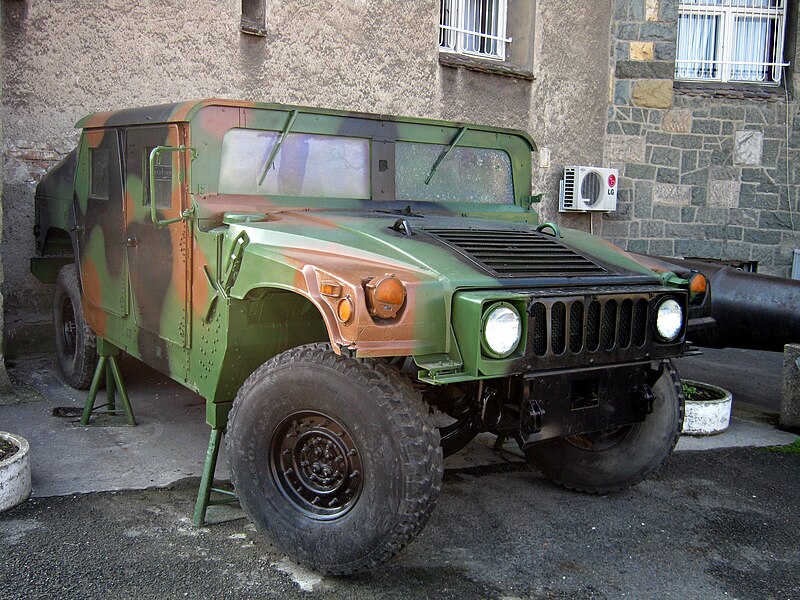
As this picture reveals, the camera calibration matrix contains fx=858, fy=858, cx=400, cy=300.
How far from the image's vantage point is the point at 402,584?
3213mm

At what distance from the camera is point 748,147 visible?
9.45 m

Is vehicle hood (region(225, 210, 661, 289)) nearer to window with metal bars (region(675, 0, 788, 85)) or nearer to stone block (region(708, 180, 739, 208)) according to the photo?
stone block (region(708, 180, 739, 208))

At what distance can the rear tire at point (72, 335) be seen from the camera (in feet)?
18.3

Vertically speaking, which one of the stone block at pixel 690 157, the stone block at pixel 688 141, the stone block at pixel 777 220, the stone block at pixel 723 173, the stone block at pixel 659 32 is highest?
the stone block at pixel 659 32

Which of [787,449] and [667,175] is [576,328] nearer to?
[787,449]

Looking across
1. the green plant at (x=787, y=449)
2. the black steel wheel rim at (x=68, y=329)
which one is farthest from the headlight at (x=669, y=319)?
the black steel wheel rim at (x=68, y=329)

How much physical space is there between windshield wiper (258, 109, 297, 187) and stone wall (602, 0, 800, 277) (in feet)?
20.1

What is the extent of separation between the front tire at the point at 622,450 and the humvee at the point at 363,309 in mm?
10

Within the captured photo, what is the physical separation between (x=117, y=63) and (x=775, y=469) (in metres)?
5.44

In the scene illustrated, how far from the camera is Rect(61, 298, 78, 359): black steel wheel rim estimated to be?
19.4ft

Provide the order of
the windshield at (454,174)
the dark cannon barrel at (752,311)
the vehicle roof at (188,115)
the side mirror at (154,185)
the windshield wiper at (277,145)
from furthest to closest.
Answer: the dark cannon barrel at (752,311), the windshield at (454,174), the windshield wiper at (277,145), the vehicle roof at (188,115), the side mirror at (154,185)

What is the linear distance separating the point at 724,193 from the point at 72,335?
276 inches

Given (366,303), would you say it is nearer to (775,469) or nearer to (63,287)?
(775,469)

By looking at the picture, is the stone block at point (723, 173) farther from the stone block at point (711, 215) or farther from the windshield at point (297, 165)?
the windshield at point (297, 165)
